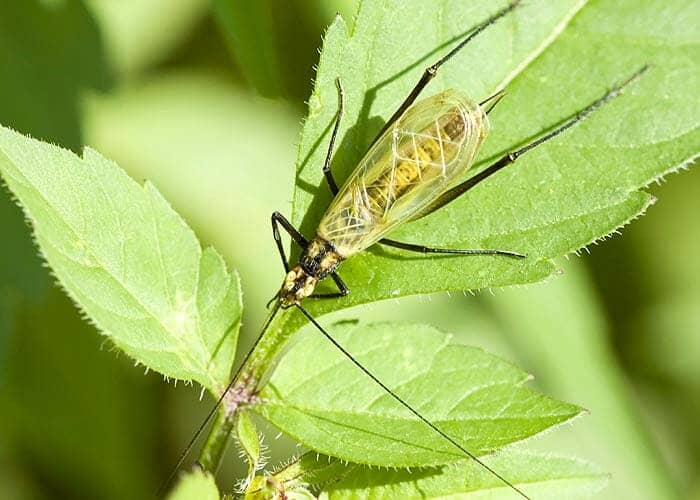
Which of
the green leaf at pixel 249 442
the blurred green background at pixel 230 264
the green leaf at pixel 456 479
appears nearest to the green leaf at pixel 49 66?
the blurred green background at pixel 230 264

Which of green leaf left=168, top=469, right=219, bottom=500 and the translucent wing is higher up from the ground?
the translucent wing

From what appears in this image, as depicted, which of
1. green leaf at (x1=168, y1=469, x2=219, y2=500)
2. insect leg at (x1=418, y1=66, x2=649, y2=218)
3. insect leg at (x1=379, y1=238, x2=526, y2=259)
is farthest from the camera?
insect leg at (x1=418, y1=66, x2=649, y2=218)

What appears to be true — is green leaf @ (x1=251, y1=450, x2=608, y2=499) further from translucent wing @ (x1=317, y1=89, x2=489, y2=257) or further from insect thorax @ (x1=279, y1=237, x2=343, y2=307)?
translucent wing @ (x1=317, y1=89, x2=489, y2=257)

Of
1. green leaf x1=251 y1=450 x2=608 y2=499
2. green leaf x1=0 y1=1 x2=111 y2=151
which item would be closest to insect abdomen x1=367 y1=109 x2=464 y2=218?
green leaf x1=251 y1=450 x2=608 y2=499

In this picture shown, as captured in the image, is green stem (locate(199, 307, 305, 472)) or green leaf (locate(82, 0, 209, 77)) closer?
green stem (locate(199, 307, 305, 472))

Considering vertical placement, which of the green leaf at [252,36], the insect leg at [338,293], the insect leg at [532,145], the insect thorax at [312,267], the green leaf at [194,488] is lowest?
the green leaf at [194,488]

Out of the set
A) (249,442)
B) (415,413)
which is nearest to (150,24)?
(249,442)

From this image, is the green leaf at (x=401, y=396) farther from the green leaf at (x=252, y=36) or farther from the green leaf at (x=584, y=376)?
the green leaf at (x=584, y=376)

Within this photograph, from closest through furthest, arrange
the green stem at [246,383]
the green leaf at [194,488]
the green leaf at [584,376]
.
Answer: the green leaf at [194,488]
the green stem at [246,383]
the green leaf at [584,376]
